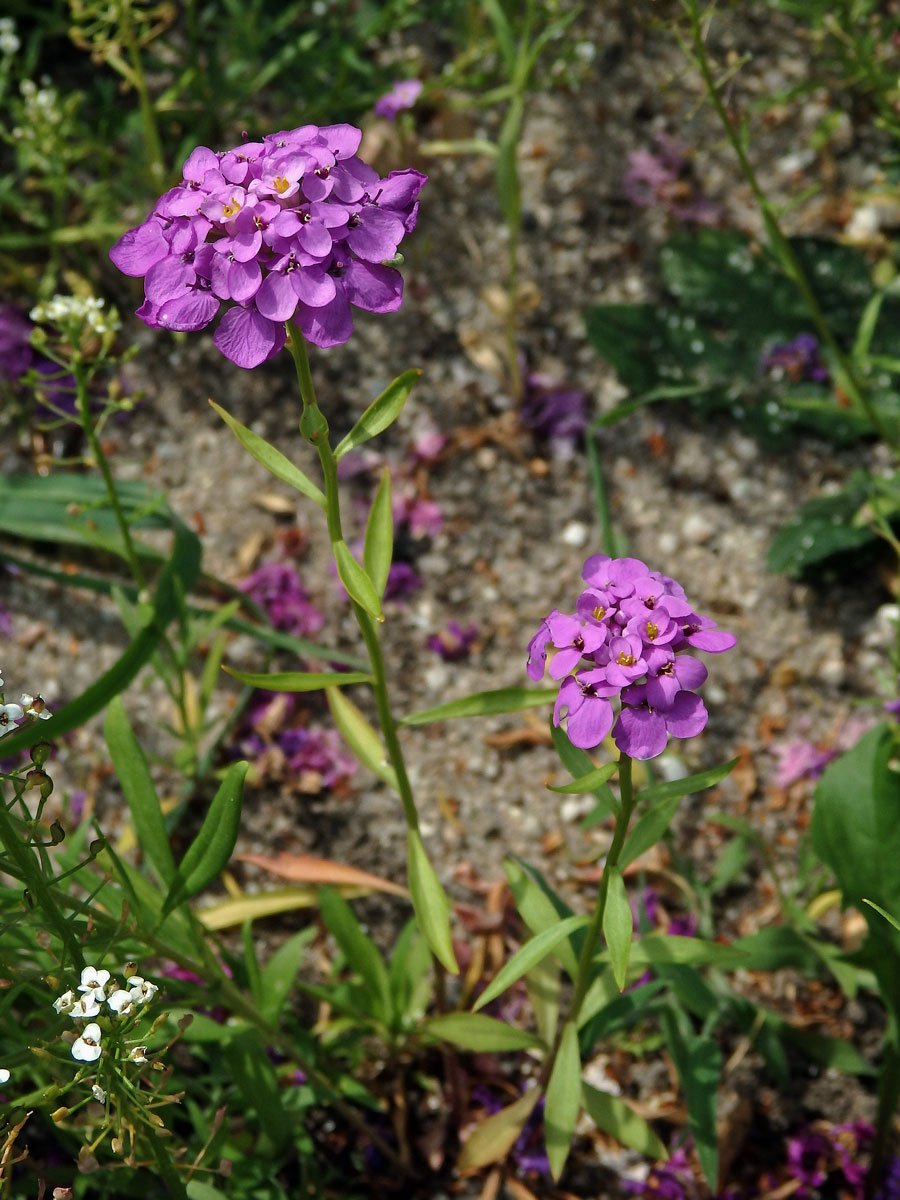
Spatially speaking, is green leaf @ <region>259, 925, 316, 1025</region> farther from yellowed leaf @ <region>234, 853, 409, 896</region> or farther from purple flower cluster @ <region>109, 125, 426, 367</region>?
purple flower cluster @ <region>109, 125, 426, 367</region>

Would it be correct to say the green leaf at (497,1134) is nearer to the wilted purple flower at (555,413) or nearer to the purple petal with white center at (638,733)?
the purple petal with white center at (638,733)

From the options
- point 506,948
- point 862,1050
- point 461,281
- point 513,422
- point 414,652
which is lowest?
point 862,1050

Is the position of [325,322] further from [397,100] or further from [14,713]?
[397,100]

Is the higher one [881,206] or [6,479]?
[6,479]

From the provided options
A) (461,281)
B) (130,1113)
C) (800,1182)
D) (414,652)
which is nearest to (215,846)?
(130,1113)

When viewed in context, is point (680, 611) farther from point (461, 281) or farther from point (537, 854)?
point (461, 281)

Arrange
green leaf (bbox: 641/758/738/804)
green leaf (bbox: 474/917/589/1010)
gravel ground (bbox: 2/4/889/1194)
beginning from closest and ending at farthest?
green leaf (bbox: 641/758/738/804)
green leaf (bbox: 474/917/589/1010)
gravel ground (bbox: 2/4/889/1194)

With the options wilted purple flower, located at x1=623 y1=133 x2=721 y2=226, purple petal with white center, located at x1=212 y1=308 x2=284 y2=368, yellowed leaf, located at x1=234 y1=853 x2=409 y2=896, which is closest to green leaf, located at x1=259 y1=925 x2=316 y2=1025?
yellowed leaf, located at x1=234 y1=853 x2=409 y2=896
